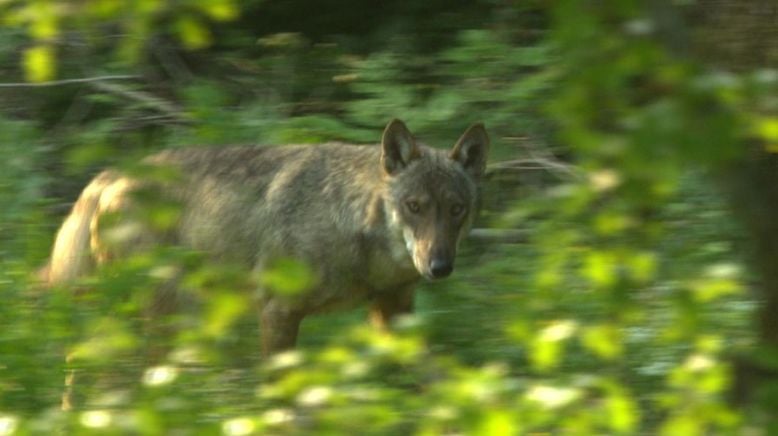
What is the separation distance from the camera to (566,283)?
7.55 m

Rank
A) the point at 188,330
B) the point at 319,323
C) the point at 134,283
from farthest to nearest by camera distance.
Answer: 1. the point at 319,323
2. the point at 134,283
3. the point at 188,330

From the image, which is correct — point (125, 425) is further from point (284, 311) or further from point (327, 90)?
point (327, 90)

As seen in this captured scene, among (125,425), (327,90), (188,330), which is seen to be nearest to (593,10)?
(125,425)

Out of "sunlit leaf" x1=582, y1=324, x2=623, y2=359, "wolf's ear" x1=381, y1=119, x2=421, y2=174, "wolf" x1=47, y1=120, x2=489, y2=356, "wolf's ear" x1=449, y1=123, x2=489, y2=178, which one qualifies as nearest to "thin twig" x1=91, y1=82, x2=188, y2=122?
"wolf" x1=47, y1=120, x2=489, y2=356

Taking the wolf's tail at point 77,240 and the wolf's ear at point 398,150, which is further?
the wolf's ear at point 398,150

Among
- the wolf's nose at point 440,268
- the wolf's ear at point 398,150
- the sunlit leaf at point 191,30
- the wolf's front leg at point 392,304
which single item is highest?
the sunlit leaf at point 191,30

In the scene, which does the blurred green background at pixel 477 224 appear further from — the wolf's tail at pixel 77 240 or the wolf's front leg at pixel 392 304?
the wolf's tail at pixel 77 240

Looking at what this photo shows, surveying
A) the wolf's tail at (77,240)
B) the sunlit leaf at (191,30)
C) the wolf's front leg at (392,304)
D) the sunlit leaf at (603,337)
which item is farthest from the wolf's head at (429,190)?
the sunlit leaf at (191,30)

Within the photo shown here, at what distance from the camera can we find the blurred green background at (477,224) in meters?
3.44

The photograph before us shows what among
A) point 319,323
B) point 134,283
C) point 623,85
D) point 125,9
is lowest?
point 319,323

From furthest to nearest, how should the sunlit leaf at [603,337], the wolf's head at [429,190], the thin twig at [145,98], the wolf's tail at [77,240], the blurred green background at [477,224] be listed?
the thin twig at [145,98] < the wolf's head at [429,190] < the wolf's tail at [77,240] < the sunlit leaf at [603,337] < the blurred green background at [477,224]

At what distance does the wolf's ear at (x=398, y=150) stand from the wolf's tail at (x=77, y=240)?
4.68 feet

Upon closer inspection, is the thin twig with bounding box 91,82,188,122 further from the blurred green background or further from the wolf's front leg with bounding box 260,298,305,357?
the wolf's front leg with bounding box 260,298,305,357

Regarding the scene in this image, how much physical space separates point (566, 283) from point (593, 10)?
13.9ft
